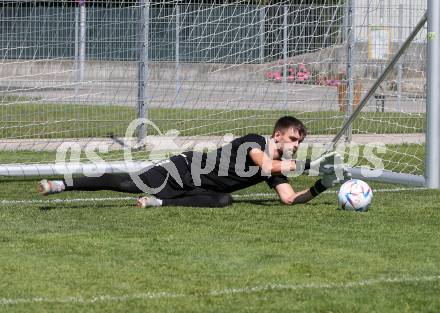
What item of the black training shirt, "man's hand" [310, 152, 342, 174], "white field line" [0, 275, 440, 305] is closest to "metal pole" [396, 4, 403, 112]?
"man's hand" [310, 152, 342, 174]

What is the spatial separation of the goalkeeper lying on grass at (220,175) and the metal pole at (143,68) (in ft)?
15.4

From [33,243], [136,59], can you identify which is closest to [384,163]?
[136,59]

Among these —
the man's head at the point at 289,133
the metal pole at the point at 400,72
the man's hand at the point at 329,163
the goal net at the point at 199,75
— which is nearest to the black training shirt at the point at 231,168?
the man's head at the point at 289,133

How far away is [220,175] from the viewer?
10.3 metres

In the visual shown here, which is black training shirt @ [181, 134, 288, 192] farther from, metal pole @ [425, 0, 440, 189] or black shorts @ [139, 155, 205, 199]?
metal pole @ [425, 0, 440, 189]

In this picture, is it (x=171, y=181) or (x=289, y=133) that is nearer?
(x=289, y=133)

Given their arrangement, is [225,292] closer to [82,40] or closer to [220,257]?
[220,257]

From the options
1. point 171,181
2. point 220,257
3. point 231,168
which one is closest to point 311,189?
point 231,168

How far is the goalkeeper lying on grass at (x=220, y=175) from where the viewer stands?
32.8 feet

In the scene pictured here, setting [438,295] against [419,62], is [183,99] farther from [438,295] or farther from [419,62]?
[438,295]

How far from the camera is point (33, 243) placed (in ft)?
26.4

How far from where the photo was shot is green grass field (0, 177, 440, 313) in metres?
6.17

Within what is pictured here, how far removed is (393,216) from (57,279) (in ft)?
12.4

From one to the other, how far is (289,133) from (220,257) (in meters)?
2.78
